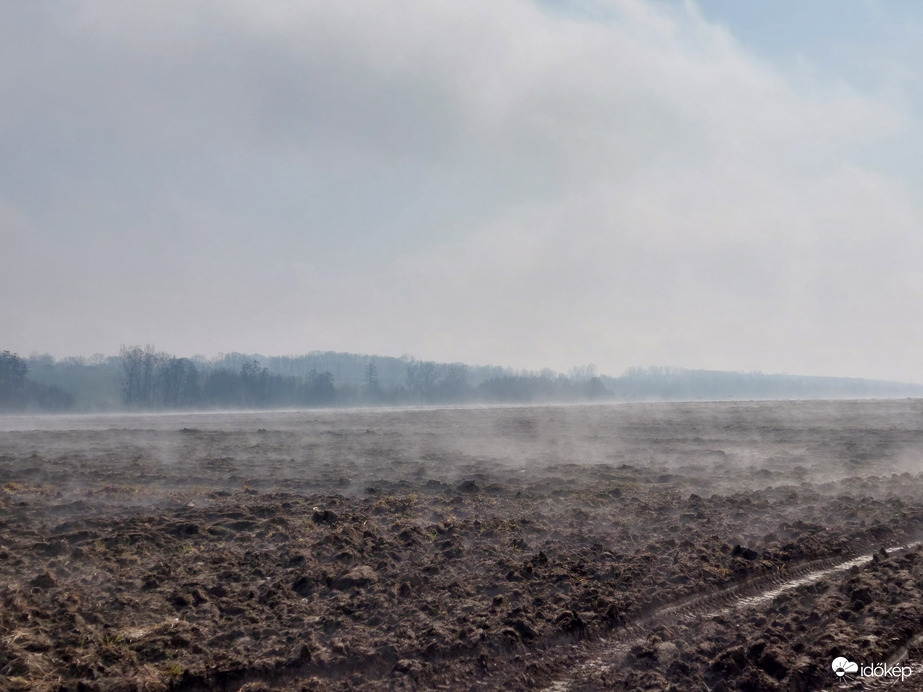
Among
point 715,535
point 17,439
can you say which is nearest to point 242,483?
point 715,535

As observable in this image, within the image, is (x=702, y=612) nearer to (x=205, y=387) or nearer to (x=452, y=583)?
(x=452, y=583)

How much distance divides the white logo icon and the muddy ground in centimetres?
13

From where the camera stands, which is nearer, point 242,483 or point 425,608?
point 425,608

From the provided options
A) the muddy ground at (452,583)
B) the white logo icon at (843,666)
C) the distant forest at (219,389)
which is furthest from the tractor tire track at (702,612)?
the distant forest at (219,389)

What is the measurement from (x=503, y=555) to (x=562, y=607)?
2492 millimetres

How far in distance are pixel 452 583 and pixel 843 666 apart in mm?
5065

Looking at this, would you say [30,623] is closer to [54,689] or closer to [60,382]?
[54,689]

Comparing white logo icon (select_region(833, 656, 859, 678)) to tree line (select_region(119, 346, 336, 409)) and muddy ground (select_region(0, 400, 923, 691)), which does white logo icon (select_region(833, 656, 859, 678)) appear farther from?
tree line (select_region(119, 346, 336, 409))

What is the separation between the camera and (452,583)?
31.1ft

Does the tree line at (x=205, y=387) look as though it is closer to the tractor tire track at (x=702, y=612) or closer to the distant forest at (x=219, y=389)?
the distant forest at (x=219, y=389)

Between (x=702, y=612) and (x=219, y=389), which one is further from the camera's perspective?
(x=219, y=389)

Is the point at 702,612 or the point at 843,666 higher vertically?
the point at 843,666

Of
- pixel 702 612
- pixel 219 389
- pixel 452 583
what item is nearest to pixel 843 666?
pixel 702 612

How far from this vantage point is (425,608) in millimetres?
8555
